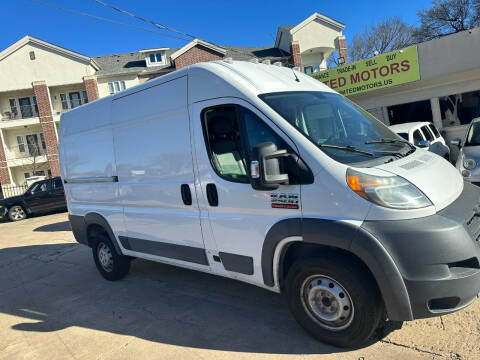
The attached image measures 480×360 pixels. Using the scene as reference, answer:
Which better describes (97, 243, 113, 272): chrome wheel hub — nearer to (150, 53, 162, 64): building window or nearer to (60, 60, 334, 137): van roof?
(60, 60, 334, 137): van roof

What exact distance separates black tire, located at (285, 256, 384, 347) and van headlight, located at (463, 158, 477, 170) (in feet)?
14.9

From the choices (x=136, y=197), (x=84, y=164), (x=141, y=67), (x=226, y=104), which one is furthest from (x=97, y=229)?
(x=141, y=67)

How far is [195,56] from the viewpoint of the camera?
3034 centimetres

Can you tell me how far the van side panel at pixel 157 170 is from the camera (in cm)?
388

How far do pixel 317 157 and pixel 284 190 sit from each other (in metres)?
0.39

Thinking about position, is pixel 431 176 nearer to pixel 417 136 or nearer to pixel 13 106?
pixel 417 136

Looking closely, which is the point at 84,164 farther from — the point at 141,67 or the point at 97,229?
the point at 141,67

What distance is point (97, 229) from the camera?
18.7 feet

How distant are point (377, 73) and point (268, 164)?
13775 mm

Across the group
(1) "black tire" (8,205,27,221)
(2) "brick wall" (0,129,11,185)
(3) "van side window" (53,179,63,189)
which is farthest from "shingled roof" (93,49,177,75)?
(1) "black tire" (8,205,27,221)

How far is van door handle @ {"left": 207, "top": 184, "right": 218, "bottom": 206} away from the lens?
11.7 feet

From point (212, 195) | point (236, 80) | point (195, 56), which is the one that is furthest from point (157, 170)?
point (195, 56)

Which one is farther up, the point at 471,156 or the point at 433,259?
the point at 471,156

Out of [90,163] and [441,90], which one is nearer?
[90,163]
